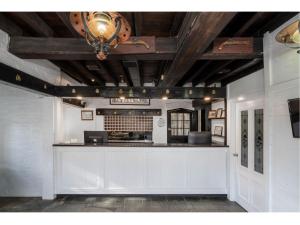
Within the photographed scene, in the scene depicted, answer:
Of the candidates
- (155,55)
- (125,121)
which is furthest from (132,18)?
(125,121)

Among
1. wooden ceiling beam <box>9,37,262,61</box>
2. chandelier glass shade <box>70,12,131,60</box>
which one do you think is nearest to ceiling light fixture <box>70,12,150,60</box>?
chandelier glass shade <box>70,12,131,60</box>

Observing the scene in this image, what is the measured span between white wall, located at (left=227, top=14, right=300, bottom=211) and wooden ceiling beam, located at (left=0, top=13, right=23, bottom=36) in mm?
3134

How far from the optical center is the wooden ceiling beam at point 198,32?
4.87 feet

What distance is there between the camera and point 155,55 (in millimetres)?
2490

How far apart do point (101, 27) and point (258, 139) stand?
3.18 metres

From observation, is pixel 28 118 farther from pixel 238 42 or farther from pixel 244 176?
pixel 244 176

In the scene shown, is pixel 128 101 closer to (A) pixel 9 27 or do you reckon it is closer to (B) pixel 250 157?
(B) pixel 250 157

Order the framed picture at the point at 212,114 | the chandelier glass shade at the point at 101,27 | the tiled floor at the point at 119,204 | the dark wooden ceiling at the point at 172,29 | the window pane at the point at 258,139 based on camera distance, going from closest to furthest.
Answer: the chandelier glass shade at the point at 101,27 → the dark wooden ceiling at the point at 172,29 → the window pane at the point at 258,139 → the tiled floor at the point at 119,204 → the framed picture at the point at 212,114

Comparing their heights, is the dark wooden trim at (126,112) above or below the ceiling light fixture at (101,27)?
below

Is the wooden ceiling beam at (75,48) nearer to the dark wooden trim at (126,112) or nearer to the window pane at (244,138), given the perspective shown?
the window pane at (244,138)

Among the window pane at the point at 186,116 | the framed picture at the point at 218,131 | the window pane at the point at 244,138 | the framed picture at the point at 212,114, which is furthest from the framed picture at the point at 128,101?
the window pane at the point at 244,138

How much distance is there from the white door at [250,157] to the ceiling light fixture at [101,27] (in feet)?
9.25

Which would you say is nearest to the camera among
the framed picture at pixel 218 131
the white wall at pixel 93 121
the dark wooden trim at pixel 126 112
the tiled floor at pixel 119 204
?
the tiled floor at pixel 119 204

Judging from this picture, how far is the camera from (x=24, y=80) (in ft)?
9.93
